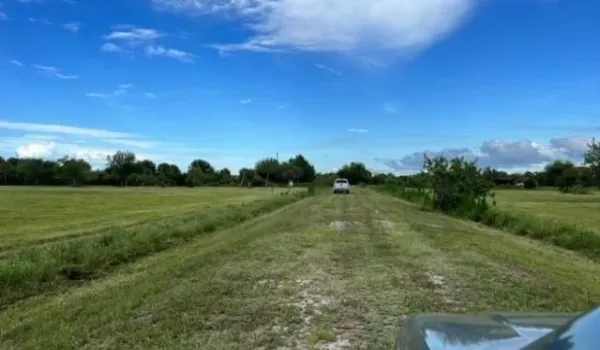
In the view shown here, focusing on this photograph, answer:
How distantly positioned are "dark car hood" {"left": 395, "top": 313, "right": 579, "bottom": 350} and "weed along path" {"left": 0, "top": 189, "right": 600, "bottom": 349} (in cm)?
253

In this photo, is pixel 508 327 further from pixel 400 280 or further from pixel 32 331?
pixel 400 280

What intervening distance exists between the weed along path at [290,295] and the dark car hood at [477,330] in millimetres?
2533

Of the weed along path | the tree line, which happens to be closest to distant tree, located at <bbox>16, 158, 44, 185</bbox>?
the tree line

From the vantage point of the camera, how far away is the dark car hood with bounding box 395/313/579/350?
2.35 m

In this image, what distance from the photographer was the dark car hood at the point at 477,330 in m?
2.35

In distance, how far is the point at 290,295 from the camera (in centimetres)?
741

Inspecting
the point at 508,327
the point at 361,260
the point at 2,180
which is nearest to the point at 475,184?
the point at 361,260

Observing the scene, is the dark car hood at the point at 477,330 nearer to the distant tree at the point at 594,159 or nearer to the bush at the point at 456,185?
the bush at the point at 456,185

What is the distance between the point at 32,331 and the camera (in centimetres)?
602

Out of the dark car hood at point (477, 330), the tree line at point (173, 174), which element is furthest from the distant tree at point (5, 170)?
the dark car hood at point (477, 330)

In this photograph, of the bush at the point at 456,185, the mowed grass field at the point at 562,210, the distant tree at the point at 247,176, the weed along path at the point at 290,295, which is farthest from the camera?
the distant tree at the point at 247,176

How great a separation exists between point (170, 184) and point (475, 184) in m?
90.2

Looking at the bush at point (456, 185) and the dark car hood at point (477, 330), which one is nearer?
the dark car hood at point (477, 330)

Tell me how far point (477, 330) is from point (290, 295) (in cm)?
504
